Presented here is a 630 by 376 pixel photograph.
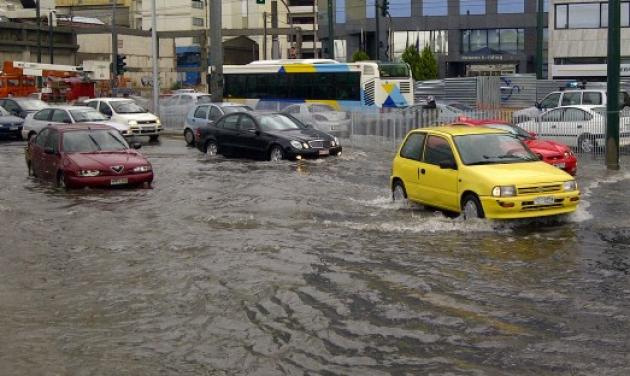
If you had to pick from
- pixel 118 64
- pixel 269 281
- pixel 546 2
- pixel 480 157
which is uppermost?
pixel 546 2

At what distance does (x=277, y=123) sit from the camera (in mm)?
24219

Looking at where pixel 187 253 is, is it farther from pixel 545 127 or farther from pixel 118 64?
pixel 118 64

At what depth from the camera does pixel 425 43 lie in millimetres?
77312

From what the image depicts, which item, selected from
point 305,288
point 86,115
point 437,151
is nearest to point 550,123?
point 437,151

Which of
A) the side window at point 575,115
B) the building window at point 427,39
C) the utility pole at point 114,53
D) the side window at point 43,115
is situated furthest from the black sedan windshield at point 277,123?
the building window at point 427,39

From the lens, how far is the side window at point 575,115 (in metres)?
25.5

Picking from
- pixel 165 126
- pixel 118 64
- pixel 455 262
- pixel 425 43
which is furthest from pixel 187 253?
pixel 425 43

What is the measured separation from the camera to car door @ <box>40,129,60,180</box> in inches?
748

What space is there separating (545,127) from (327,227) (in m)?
13.9

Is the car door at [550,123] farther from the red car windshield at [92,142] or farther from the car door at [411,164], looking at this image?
the red car windshield at [92,142]

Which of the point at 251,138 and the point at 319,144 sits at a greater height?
the point at 251,138

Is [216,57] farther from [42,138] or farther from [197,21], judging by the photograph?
[197,21]

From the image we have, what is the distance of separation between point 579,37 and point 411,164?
49.8 m

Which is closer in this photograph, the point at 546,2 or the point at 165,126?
the point at 165,126
